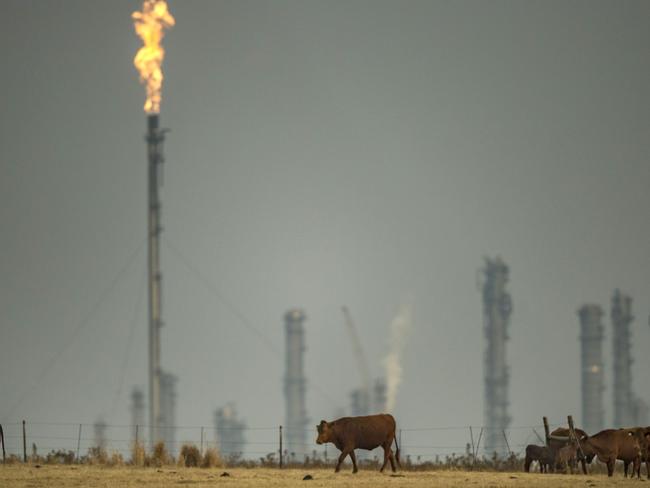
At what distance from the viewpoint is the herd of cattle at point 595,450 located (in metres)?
55.7

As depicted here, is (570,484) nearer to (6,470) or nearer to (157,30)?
(6,470)

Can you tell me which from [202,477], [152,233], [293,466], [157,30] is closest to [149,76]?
[157,30]

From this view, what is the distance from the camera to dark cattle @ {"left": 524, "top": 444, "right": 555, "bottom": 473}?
192ft

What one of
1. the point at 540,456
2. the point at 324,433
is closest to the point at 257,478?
the point at 324,433

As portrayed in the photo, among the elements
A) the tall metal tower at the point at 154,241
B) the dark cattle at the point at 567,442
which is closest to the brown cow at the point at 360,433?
the dark cattle at the point at 567,442

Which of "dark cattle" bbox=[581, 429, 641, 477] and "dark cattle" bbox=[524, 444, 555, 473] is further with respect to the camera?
"dark cattle" bbox=[524, 444, 555, 473]

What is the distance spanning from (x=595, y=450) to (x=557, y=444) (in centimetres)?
298

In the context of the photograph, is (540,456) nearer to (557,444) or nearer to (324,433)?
(557,444)

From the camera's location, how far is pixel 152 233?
147875mm

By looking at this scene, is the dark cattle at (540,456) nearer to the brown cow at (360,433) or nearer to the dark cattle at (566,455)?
the dark cattle at (566,455)

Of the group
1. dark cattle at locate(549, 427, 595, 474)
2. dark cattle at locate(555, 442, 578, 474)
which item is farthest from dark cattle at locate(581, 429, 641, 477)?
dark cattle at locate(555, 442, 578, 474)

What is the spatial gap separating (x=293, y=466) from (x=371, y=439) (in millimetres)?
4073

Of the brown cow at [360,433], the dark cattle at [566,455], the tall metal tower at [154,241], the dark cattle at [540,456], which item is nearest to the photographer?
the dark cattle at [566,455]

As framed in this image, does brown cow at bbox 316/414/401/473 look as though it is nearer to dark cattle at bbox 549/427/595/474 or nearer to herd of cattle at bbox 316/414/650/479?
herd of cattle at bbox 316/414/650/479
